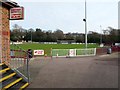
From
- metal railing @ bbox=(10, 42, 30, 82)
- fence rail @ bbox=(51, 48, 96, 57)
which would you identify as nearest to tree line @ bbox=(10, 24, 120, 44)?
fence rail @ bbox=(51, 48, 96, 57)

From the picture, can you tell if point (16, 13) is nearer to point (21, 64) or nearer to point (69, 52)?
point (21, 64)

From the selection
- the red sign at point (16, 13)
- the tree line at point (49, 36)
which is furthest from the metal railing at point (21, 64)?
the tree line at point (49, 36)

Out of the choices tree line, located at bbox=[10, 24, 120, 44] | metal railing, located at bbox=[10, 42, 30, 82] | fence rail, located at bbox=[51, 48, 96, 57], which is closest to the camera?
metal railing, located at bbox=[10, 42, 30, 82]

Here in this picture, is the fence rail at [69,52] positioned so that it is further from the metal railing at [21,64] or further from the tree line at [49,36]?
the tree line at [49,36]

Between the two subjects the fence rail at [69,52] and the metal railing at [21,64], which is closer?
the metal railing at [21,64]

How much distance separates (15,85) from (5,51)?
4.92 m

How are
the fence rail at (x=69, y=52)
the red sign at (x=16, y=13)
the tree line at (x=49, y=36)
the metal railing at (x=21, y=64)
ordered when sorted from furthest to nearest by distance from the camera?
the tree line at (x=49, y=36) < the fence rail at (x=69, y=52) < the red sign at (x=16, y=13) < the metal railing at (x=21, y=64)

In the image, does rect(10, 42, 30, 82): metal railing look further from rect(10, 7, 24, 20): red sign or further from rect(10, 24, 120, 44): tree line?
rect(10, 24, 120, 44): tree line

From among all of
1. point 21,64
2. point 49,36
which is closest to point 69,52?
point 21,64

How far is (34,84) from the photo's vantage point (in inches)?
453

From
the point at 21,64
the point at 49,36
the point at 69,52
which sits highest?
the point at 49,36

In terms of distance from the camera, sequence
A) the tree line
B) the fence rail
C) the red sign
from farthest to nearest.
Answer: the tree line < the fence rail < the red sign

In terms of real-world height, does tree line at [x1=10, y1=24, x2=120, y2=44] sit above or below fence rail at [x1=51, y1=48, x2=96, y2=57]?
above

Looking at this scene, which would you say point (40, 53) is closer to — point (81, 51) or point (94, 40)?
point (81, 51)
